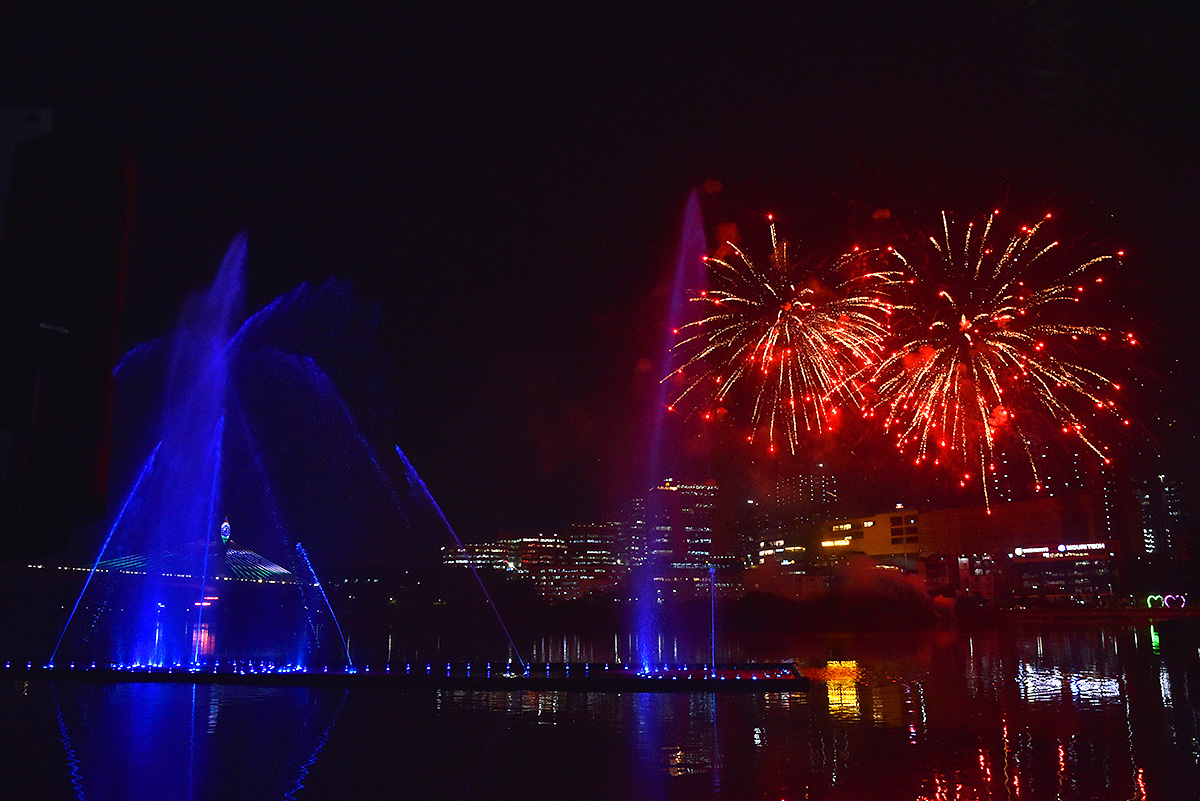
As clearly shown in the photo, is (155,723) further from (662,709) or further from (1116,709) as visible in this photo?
(1116,709)

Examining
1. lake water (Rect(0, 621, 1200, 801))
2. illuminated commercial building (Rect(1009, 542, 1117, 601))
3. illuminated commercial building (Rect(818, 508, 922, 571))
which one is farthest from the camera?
illuminated commercial building (Rect(818, 508, 922, 571))

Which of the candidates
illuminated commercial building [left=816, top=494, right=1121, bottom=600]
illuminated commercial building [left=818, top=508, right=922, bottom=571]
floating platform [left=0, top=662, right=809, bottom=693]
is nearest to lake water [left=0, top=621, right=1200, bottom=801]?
floating platform [left=0, top=662, right=809, bottom=693]

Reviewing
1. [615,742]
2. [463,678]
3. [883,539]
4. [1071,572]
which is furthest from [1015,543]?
[615,742]

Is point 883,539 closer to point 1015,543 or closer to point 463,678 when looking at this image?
point 1015,543

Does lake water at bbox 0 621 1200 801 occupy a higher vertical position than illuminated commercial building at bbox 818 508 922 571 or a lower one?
lower

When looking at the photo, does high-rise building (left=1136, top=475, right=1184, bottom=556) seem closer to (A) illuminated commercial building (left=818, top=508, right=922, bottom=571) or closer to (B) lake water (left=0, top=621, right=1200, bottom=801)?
(A) illuminated commercial building (left=818, top=508, right=922, bottom=571)

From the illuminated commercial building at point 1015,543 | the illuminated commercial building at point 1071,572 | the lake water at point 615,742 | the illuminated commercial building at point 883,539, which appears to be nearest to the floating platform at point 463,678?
the lake water at point 615,742
